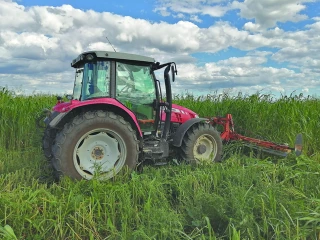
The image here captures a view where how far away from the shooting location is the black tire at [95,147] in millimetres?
4066

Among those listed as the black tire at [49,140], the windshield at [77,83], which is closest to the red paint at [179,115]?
the windshield at [77,83]

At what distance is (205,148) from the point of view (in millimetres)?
5570

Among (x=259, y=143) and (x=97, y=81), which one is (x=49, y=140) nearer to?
(x=97, y=81)

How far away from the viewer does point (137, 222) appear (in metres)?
3.00

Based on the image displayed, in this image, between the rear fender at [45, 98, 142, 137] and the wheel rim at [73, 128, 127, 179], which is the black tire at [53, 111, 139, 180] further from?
the rear fender at [45, 98, 142, 137]

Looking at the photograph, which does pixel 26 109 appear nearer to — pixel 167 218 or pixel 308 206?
pixel 167 218

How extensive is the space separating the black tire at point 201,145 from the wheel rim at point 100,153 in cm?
131

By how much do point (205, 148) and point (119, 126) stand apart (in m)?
1.84

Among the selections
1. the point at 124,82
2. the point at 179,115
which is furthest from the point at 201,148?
the point at 124,82

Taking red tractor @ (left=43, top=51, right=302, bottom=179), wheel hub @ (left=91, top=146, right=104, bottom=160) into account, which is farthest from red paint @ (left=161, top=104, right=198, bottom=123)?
wheel hub @ (left=91, top=146, right=104, bottom=160)

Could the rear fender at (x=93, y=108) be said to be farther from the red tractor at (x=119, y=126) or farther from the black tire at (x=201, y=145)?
the black tire at (x=201, y=145)

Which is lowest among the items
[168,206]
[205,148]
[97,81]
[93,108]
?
[168,206]

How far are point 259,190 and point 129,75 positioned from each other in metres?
2.50

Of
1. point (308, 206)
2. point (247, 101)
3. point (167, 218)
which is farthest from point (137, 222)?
point (247, 101)
